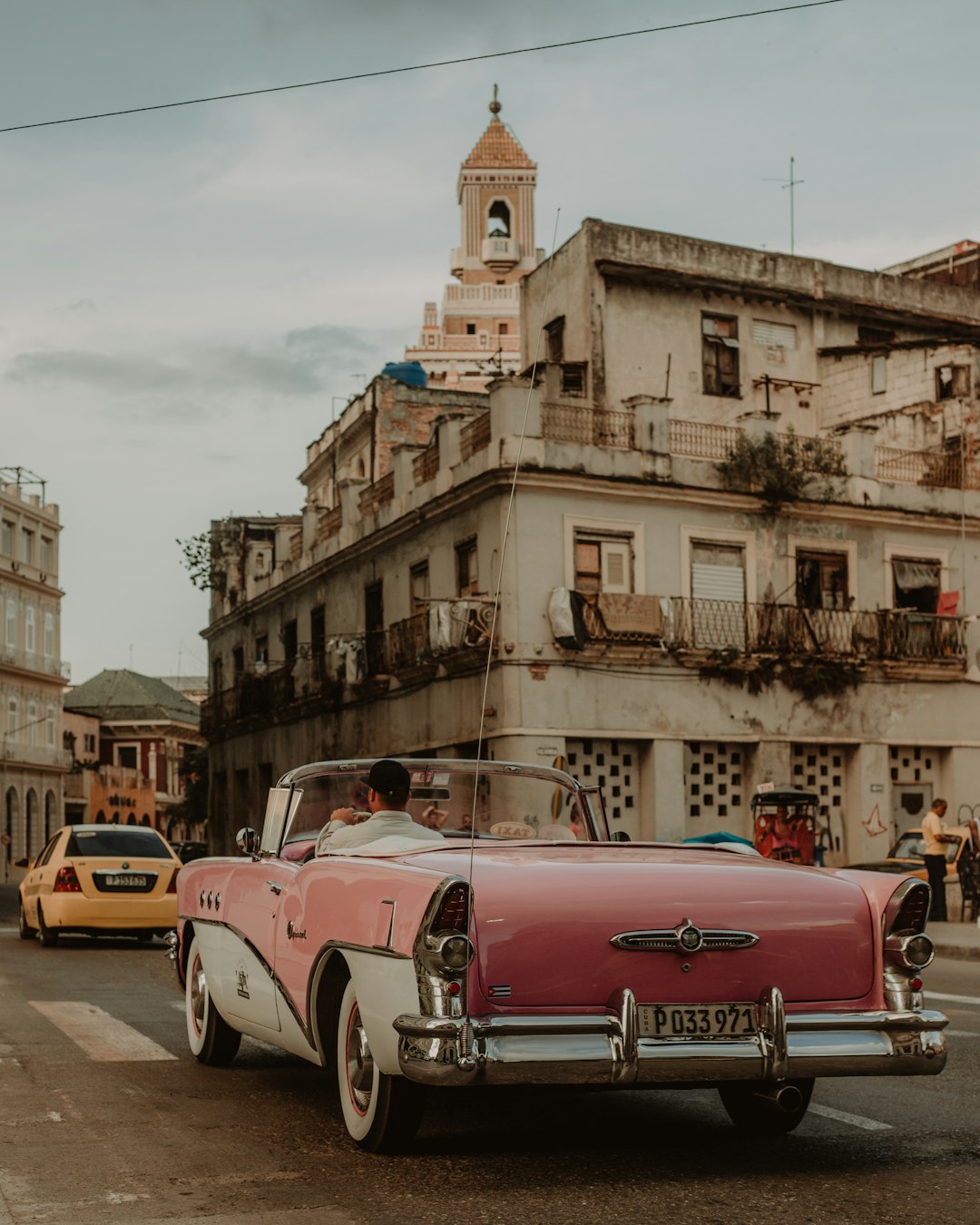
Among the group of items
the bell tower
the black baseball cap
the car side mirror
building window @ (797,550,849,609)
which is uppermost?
the bell tower

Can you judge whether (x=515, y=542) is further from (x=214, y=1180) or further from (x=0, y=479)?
(x=0, y=479)

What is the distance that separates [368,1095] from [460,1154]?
1.26 feet

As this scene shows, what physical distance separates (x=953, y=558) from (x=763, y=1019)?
31049 mm

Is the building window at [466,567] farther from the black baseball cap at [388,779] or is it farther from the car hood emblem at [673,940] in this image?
the car hood emblem at [673,940]

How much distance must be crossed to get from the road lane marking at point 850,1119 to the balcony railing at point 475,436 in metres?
25.1

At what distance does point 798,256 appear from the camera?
123ft

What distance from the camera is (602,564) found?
31.8 meters

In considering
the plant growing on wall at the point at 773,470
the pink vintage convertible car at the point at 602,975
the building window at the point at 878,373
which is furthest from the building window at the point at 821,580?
the pink vintage convertible car at the point at 602,975

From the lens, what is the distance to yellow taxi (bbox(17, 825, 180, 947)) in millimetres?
19078

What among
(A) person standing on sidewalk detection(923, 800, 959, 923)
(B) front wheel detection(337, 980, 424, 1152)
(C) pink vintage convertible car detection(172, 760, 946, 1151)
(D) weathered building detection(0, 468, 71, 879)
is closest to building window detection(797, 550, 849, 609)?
(A) person standing on sidewalk detection(923, 800, 959, 923)

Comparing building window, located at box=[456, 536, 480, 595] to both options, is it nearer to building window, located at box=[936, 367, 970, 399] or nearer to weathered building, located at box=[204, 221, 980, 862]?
weathered building, located at box=[204, 221, 980, 862]

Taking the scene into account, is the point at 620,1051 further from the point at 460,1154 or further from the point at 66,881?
the point at 66,881

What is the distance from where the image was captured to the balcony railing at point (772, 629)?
3108 centimetres

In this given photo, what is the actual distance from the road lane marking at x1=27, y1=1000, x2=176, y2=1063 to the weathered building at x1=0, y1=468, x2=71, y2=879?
217 ft
